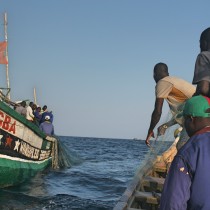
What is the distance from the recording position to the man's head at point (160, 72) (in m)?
4.67

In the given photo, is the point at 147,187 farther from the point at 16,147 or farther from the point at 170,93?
the point at 16,147

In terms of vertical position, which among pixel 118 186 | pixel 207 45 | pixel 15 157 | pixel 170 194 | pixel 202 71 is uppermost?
pixel 207 45

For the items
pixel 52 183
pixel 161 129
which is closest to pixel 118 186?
pixel 52 183

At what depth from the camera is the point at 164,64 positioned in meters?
4.80

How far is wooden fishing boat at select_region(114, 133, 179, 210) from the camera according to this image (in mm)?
4419

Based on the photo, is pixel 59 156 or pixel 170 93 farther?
pixel 59 156

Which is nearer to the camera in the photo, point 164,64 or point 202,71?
point 202,71

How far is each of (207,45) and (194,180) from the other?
205 centimetres

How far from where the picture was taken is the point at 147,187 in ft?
18.4

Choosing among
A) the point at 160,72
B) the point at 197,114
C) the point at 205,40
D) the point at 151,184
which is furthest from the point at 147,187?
the point at 197,114

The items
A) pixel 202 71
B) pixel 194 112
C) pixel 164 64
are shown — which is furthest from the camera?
pixel 164 64

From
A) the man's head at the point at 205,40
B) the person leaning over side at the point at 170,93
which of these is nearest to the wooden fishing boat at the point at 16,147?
the person leaning over side at the point at 170,93

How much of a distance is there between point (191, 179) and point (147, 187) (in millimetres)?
3900

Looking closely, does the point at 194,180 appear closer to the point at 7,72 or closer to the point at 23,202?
the point at 23,202
